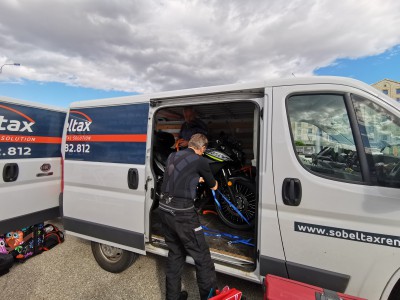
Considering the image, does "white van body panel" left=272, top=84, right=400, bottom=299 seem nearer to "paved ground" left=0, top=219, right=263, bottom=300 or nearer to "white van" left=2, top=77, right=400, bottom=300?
"white van" left=2, top=77, right=400, bottom=300

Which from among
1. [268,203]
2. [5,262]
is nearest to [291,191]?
[268,203]

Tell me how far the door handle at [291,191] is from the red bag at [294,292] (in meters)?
0.59

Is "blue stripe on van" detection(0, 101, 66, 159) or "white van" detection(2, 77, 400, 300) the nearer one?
"white van" detection(2, 77, 400, 300)

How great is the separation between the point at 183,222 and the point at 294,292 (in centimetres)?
108

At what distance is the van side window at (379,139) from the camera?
1.75 metres

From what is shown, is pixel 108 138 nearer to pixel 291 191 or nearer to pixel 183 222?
pixel 183 222

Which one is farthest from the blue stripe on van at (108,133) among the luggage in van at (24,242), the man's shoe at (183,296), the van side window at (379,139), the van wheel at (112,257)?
the van side window at (379,139)

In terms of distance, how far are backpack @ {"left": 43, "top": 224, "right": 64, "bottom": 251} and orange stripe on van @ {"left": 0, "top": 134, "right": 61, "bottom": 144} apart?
144 centimetres

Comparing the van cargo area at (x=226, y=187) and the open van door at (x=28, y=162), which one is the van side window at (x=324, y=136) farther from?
the open van door at (x=28, y=162)

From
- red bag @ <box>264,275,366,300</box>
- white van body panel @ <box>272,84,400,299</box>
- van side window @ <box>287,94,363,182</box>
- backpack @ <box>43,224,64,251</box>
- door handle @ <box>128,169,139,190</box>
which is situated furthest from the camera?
backpack @ <box>43,224,64,251</box>

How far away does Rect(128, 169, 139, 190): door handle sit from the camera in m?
2.65

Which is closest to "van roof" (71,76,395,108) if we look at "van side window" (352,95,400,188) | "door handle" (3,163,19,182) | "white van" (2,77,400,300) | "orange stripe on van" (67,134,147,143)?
"white van" (2,77,400,300)

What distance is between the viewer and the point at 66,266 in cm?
330

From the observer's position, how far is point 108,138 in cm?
286
